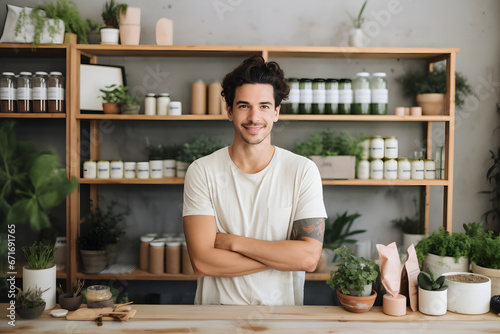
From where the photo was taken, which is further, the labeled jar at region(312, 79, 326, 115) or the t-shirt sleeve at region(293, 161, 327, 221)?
the labeled jar at region(312, 79, 326, 115)

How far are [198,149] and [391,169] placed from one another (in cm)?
119

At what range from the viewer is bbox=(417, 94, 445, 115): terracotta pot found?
2873 mm

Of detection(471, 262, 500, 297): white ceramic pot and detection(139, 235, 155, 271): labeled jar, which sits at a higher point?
detection(471, 262, 500, 297): white ceramic pot

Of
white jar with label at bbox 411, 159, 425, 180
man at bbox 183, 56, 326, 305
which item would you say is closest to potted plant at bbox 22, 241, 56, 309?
man at bbox 183, 56, 326, 305

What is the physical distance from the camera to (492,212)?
10.3 ft

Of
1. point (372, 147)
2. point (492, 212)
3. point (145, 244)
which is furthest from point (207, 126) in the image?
point (492, 212)

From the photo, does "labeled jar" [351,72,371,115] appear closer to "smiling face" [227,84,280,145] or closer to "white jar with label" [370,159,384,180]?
"white jar with label" [370,159,384,180]

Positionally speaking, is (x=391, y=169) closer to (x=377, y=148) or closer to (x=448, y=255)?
(x=377, y=148)

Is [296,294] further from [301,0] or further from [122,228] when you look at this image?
[301,0]

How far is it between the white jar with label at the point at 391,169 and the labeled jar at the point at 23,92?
7.26 ft

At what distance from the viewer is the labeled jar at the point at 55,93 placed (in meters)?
2.80

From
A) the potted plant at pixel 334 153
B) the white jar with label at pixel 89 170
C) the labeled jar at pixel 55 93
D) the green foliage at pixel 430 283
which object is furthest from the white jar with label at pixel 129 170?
the green foliage at pixel 430 283

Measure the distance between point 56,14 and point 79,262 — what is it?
5.02 feet

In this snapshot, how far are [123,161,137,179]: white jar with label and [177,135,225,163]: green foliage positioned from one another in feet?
0.94
